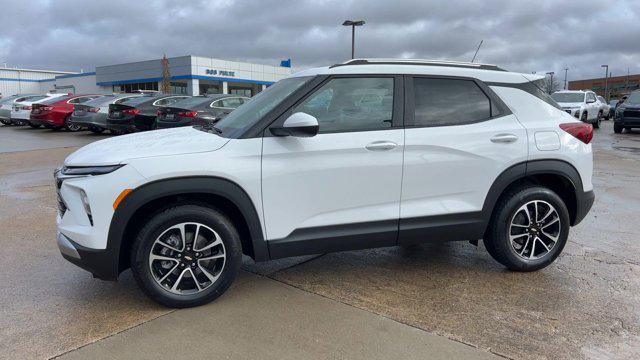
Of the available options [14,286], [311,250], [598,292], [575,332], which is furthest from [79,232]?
[598,292]

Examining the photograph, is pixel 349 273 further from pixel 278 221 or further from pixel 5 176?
pixel 5 176

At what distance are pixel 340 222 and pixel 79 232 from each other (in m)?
1.85

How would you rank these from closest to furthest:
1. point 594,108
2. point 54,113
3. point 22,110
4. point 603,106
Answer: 1. point 54,113
2. point 22,110
3. point 594,108
4. point 603,106

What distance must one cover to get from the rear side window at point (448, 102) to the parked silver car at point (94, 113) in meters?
14.7

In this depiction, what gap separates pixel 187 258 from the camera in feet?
11.4

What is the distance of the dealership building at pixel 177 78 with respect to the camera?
50219 mm

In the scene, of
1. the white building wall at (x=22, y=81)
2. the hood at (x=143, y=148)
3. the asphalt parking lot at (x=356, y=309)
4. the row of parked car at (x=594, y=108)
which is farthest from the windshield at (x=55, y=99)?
the white building wall at (x=22, y=81)

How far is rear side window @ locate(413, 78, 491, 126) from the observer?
13.0ft

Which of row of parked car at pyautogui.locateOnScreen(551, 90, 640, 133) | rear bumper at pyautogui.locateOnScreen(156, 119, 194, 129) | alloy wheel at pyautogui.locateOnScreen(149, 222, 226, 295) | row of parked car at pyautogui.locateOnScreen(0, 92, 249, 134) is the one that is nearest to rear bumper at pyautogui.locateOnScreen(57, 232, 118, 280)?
alloy wheel at pyautogui.locateOnScreen(149, 222, 226, 295)

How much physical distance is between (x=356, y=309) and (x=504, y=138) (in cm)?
187

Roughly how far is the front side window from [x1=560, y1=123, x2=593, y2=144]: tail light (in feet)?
5.35

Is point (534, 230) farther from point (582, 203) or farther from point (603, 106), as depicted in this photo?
point (603, 106)

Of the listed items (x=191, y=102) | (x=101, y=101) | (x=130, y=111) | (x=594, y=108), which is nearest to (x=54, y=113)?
(x=101, y=101)

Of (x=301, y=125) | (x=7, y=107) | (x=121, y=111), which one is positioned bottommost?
(x=301, y=125)
